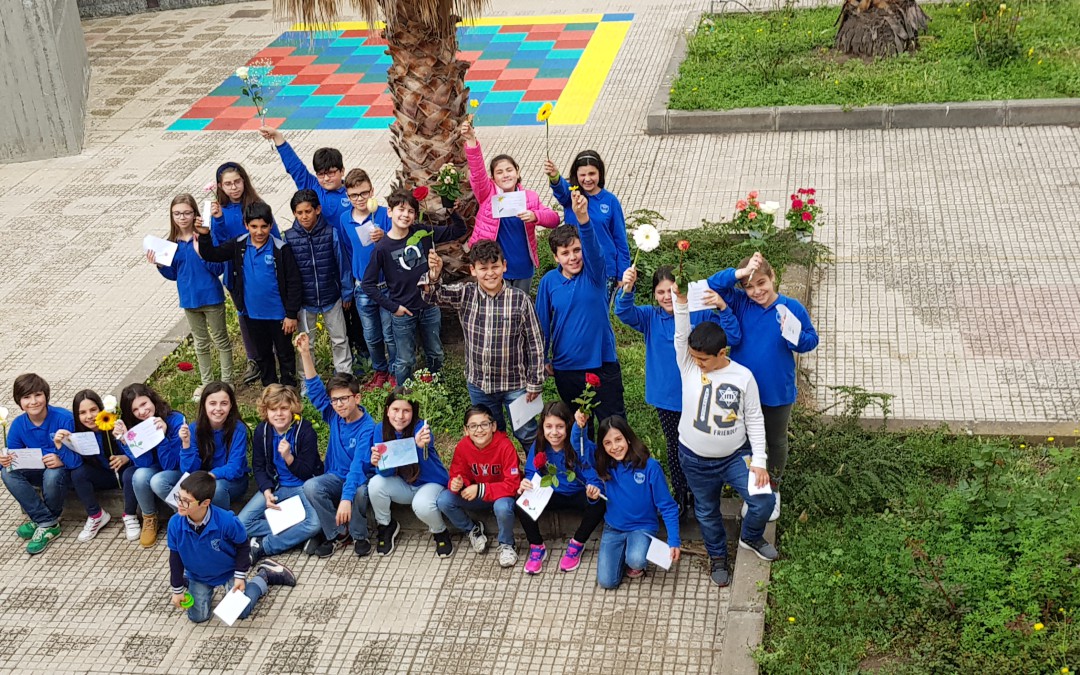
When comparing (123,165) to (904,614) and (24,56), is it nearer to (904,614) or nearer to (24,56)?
(24,56)

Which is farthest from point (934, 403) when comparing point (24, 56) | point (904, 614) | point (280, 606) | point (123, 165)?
point (24, 56)

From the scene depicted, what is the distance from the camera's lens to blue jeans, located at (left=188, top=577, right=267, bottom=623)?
6.71 m

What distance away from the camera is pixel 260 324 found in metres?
8.61

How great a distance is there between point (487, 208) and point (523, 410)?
160 cm

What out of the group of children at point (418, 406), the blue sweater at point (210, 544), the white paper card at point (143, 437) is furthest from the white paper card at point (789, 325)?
the white paper card at point (143, 437)

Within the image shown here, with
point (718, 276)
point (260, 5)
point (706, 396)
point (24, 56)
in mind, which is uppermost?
point (718, 276)

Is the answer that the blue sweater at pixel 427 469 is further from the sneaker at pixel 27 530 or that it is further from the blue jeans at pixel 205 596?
the sneaker at pixel 27 530

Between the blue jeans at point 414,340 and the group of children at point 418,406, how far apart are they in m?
0.02

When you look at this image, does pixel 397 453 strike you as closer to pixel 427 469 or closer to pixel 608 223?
pixel 427 469

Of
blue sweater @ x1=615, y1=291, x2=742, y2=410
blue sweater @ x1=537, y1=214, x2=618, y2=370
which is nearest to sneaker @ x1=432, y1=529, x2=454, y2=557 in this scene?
blue sweater @ x1=537, y1=214, x2=618, y2=370

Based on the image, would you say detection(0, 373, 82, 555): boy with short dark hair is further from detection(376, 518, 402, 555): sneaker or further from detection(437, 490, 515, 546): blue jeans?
detection(437, 490, 515, 546): blue jeans

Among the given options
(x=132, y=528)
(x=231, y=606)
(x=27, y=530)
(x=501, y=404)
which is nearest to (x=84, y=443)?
(x=132, y=528)

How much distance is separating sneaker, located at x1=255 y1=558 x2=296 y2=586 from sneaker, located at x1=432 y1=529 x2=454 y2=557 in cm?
87

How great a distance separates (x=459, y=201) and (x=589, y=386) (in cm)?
233
